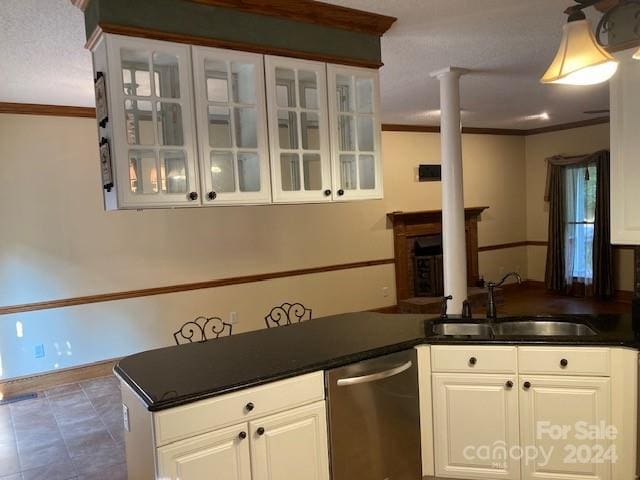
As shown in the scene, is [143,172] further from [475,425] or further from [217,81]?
[475,425]

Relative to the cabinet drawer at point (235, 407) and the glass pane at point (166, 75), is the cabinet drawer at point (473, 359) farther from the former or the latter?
the glass pane at point (166, 75)

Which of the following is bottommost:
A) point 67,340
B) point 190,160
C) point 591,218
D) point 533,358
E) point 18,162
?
point 67,340

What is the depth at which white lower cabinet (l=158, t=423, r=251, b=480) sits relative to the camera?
6.46ft

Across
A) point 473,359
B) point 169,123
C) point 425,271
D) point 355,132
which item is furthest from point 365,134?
point 425,271

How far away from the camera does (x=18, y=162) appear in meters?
4.68

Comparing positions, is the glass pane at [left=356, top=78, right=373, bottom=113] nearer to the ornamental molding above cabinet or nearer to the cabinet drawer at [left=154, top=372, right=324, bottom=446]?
the ornamental molding above cabinet

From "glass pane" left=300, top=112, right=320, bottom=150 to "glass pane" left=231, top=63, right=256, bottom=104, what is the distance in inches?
12.7

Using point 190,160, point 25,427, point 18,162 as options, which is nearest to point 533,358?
point 190,160

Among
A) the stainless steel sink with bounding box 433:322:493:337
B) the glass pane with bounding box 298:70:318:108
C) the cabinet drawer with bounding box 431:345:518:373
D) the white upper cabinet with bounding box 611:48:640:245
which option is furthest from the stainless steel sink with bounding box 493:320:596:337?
the glass pane with bounding box 298:70:318:108

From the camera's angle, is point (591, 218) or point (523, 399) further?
point (591, 218)

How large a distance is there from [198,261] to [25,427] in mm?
2243

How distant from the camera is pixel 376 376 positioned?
2.43 m

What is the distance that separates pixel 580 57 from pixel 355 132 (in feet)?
4.84

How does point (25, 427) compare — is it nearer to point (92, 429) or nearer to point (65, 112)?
point (92, 429)
